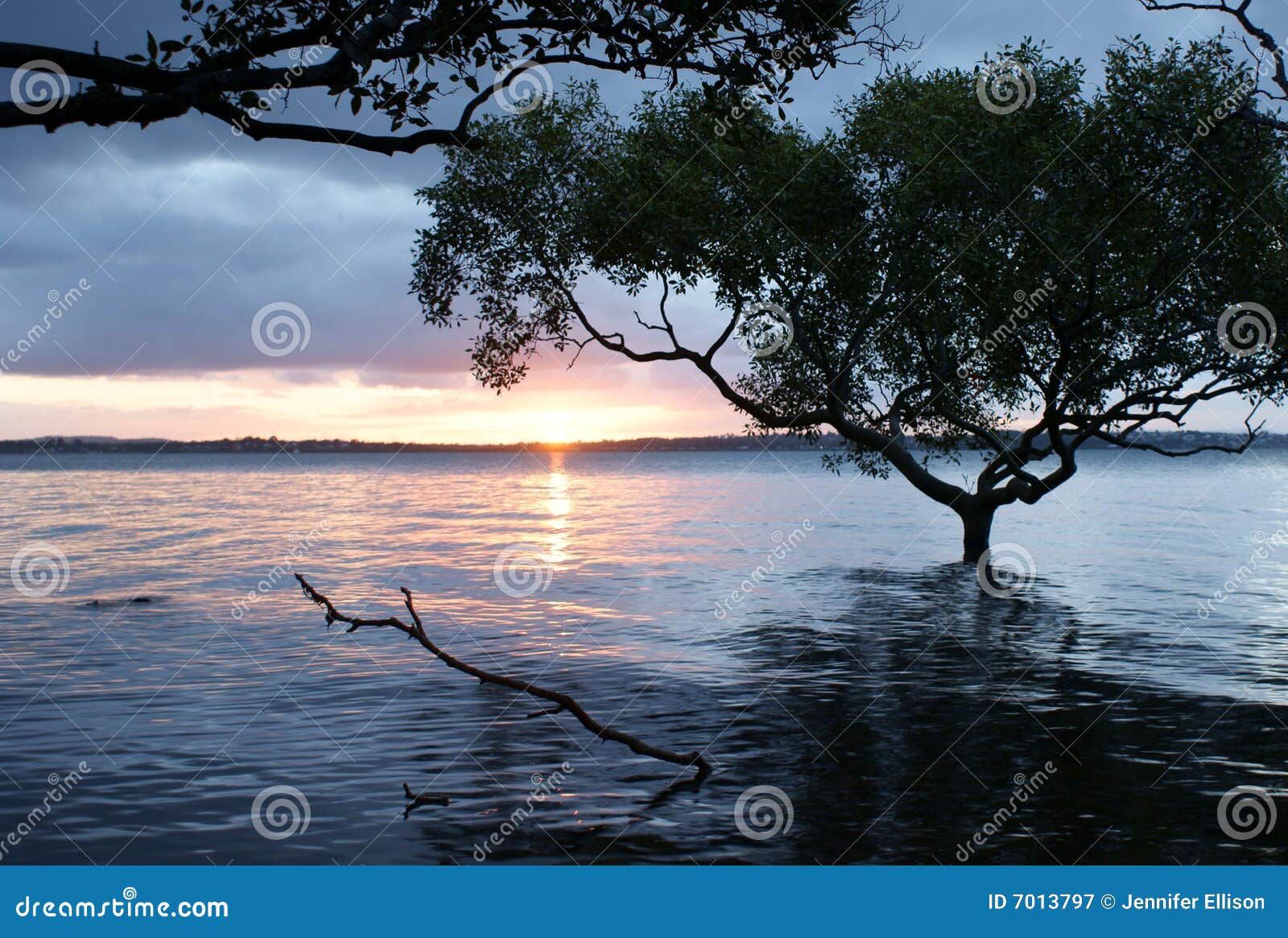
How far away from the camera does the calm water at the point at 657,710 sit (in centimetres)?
1231

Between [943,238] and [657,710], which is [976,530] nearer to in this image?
[943,238]

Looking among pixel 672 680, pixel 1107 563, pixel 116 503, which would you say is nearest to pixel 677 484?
pixel 116 503

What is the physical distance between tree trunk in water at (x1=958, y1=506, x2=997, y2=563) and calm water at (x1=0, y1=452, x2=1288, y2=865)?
91 cm

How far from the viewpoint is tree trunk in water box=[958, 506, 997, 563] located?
41875 millimetres

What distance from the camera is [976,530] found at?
4341cm

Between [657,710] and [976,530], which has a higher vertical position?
[976,530]

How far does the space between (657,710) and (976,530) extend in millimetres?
26883

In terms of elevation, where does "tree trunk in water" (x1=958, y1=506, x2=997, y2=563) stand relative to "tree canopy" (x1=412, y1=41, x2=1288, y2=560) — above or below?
below

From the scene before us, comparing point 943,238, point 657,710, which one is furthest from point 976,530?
point 657,710

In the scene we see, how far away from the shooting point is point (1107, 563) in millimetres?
49375

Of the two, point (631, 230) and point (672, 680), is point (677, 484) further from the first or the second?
point (672, 680)

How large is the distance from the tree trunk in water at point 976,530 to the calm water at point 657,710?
2.98 feet

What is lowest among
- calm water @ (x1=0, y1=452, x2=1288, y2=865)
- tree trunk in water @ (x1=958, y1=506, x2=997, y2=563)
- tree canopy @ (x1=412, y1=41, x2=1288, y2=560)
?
calm water @ (x1=0, y1=452, x2=1288, y2=865)

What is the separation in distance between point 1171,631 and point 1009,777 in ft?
55.7
